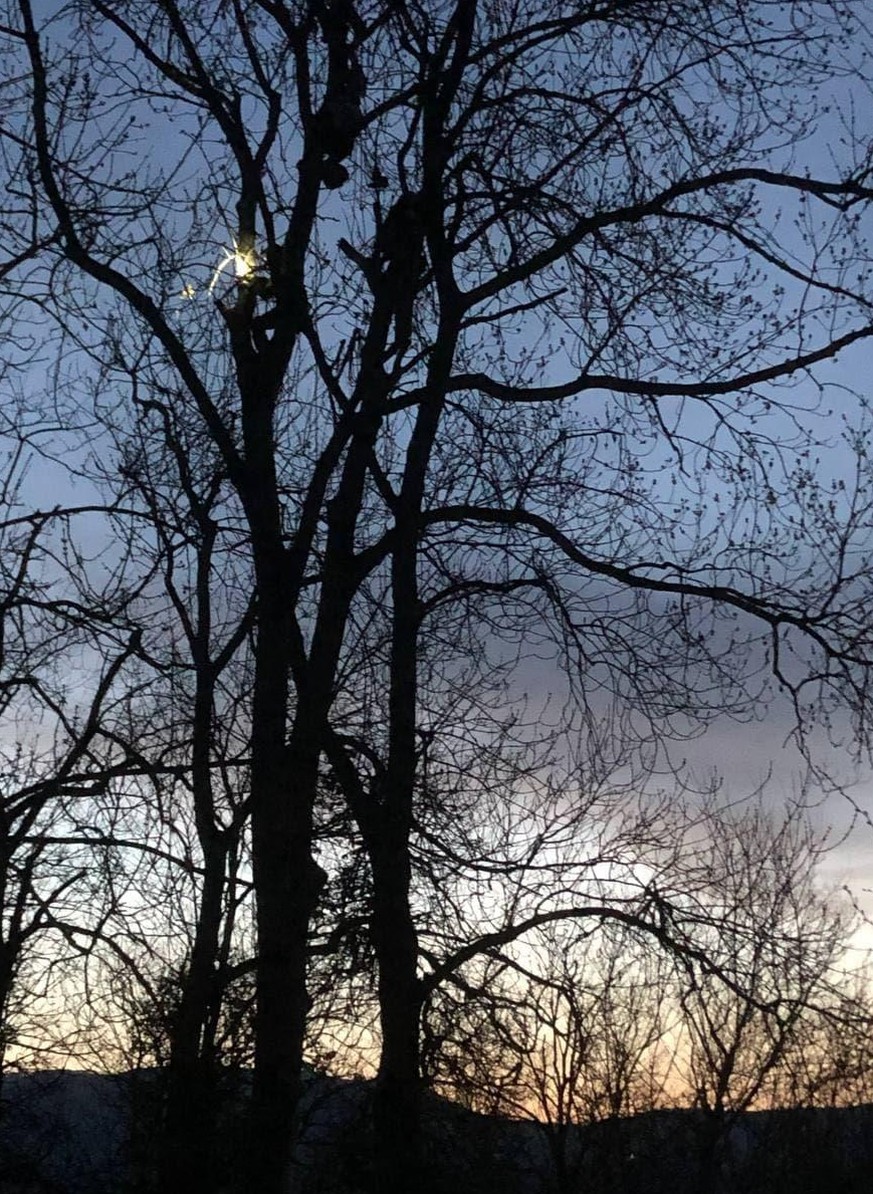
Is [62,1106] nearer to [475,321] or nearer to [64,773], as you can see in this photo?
[64,773]

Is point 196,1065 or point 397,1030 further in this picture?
point 196,1065

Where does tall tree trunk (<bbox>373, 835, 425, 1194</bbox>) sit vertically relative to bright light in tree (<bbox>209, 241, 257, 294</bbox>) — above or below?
below

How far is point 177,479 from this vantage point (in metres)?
11.1

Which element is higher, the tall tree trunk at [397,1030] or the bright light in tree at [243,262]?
the bright light in tree at [243,262]

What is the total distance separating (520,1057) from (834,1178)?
1722 cm

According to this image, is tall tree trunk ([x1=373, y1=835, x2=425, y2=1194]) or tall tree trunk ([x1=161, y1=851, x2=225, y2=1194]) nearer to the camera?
tall tree trunk ([x1=373, y1=835, x2=425, y2=1194])

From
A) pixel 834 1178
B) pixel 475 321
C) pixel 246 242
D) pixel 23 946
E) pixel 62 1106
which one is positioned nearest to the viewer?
pixel 246 242

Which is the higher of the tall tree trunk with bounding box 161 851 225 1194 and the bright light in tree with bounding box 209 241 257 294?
the bright light in tree with bounding box 209 241 257 294

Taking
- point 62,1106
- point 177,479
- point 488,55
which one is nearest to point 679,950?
point 177,479

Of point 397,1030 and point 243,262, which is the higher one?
point 243,262

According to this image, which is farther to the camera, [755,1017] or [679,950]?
[755,1017]

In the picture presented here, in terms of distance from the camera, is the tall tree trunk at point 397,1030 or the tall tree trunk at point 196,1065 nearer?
the tall tree trunk at point 397,1030

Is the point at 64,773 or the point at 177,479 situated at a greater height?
the point at 177,479

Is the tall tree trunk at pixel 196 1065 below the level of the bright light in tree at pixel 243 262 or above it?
below
